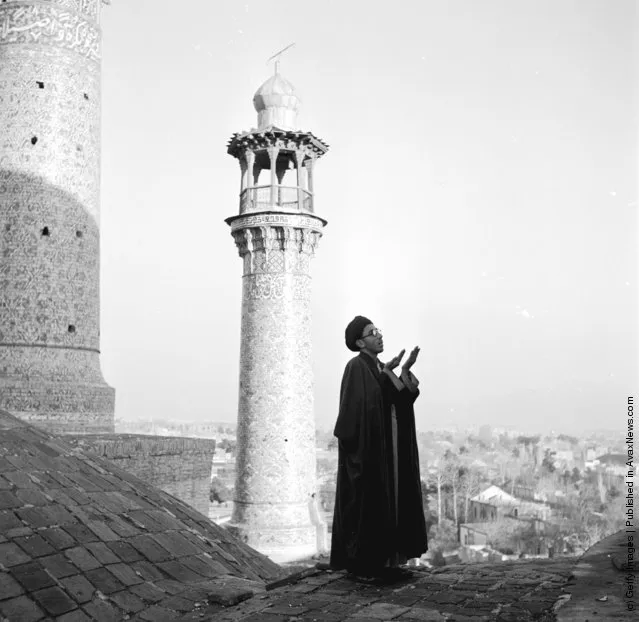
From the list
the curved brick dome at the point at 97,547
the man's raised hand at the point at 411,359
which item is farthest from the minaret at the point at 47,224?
the man's raised hand at the point at 411,359

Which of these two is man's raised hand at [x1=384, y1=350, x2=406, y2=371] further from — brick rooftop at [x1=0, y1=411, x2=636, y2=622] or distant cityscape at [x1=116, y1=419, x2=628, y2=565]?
distant cityscape at [x1=116, y1=419, x2=628, y2=565]

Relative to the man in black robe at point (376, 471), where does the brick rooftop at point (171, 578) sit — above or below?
below

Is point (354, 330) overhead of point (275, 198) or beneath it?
beneath

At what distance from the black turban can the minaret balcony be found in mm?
12021

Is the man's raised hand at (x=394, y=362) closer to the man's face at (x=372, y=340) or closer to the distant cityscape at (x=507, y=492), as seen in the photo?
the man's face at (x=372, y=340)

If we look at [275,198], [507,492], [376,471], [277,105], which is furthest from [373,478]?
[507,492]

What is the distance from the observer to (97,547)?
18.7 ft

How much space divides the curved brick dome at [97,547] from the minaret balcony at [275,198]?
1042 cm

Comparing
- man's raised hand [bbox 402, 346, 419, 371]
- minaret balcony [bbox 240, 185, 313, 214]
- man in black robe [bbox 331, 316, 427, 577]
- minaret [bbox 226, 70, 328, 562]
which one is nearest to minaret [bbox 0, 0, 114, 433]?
minaret [bbox 226, 70, 328, 562]

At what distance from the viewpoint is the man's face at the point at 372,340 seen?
5.64 metres

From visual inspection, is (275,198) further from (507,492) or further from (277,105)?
(507,492)

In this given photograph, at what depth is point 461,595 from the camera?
4.89 metres

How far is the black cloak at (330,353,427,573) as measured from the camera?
17.1ft

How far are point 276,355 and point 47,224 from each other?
17.1 ft
